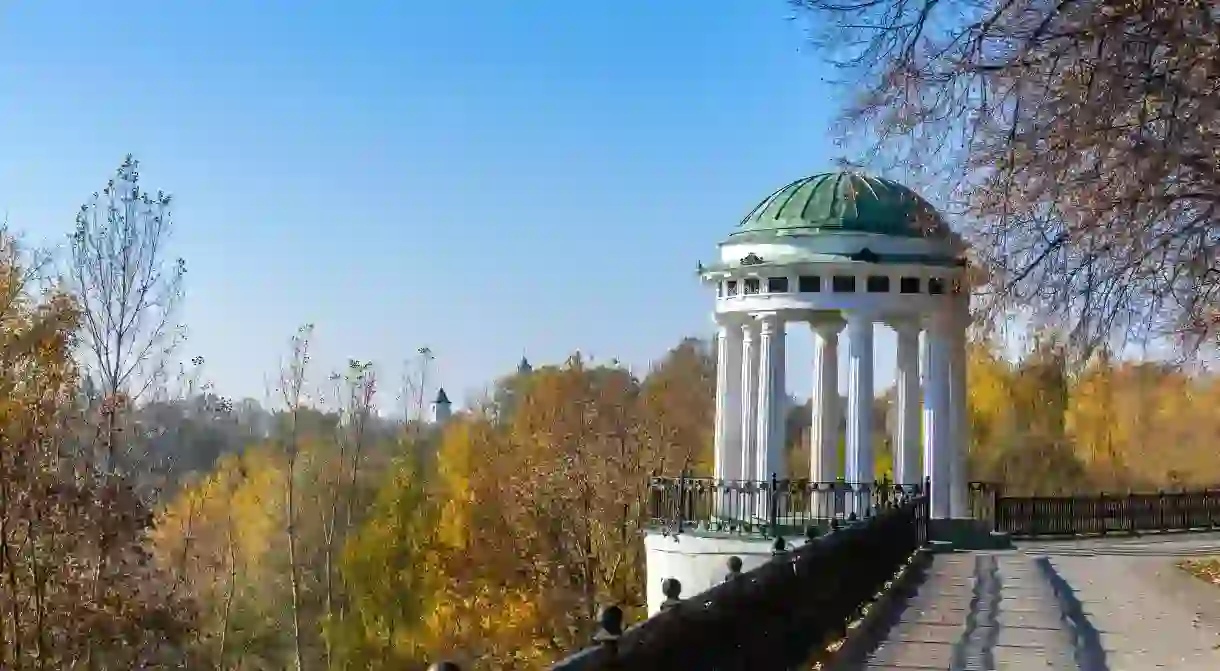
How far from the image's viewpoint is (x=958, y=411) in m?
23.9

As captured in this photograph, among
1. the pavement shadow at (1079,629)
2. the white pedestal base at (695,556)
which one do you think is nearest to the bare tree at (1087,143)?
the pavement shadow at (1079,629)

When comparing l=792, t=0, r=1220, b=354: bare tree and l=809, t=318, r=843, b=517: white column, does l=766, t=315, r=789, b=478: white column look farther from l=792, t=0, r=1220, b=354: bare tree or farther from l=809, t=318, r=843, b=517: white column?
l=792, t=0, r=1220, b=354: bare tree

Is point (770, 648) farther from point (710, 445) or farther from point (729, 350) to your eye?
point (710, 445)

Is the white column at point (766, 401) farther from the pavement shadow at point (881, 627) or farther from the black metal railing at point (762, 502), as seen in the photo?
the pavement shadow at point (881, 627)

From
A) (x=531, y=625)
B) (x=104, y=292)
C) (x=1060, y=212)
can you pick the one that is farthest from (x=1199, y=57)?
(x=531, y=625)

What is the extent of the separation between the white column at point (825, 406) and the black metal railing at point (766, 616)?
8.26 meters

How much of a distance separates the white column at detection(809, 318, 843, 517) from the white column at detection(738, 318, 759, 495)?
1.31m

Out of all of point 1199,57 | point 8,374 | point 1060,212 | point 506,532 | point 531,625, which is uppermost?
point 1199,57

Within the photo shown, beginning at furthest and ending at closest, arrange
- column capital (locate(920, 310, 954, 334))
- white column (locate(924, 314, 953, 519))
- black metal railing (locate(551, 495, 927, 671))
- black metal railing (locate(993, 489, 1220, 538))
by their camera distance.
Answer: black metal railing (locate(993, 489, 1220, 538))
white column (locate(924, 314, 953, 519))
column capital (locate(920, 310, 954, 334))
black metal railing (locate(551, 495, 927, 671))

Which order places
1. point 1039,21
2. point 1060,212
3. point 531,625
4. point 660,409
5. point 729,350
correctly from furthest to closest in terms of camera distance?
point 660,409, point 531,625, point 729,350, point 1060,212, point 1039,21

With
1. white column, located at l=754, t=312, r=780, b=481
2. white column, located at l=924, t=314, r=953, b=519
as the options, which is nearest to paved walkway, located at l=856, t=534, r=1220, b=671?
white column, located at l=924, t=314, r=953, b=519

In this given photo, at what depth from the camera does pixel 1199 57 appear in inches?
402

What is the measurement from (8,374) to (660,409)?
30.0 meters

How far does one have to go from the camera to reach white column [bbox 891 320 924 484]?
934 inches
